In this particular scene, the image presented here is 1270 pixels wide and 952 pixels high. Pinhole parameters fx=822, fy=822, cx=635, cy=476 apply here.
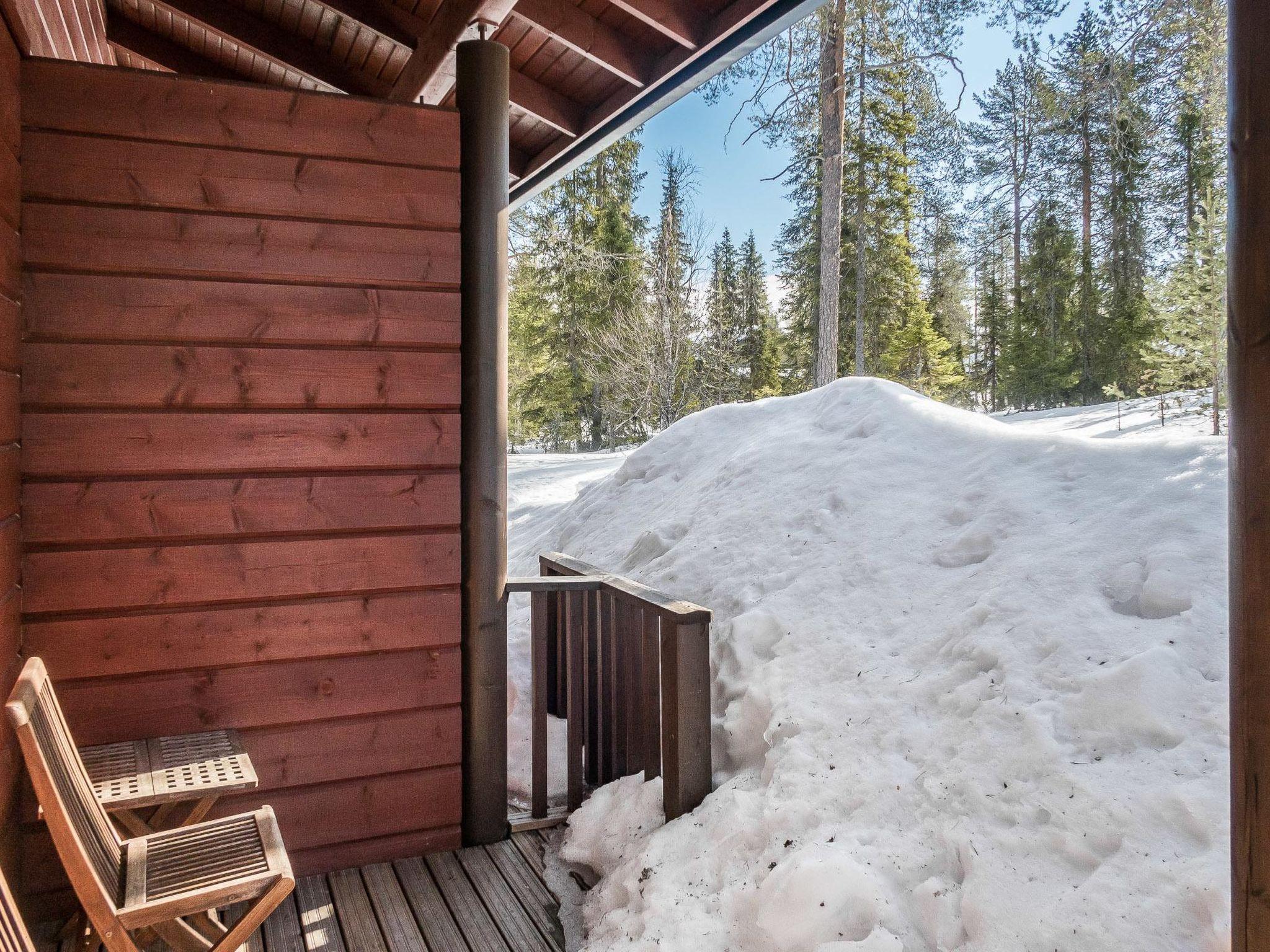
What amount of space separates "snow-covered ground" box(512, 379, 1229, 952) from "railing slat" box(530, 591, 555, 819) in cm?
22

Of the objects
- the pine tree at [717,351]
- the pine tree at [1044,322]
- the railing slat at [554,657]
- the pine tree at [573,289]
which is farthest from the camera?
the pine tree at [1044,322]

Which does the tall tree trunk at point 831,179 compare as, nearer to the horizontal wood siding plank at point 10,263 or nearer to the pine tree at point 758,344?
the horizontal wood siding plank at point 10,263

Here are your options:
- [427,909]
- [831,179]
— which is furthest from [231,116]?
[831,179]

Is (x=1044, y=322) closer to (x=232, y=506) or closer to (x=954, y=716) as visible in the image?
(x=954, y=716)

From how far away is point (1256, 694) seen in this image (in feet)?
3.83

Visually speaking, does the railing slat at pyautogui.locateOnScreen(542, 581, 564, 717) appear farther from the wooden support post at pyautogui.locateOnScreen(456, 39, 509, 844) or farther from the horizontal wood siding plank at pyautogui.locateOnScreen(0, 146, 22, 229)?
the horizontal wood siding plank at pyautogui.locateOnScreen(0, 146, 22, 229)

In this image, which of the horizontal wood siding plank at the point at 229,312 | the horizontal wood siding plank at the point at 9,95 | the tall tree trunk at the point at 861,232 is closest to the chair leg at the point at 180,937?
the horizontal wood siding plank at the point at 229,312

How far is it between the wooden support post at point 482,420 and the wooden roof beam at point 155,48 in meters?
1.62

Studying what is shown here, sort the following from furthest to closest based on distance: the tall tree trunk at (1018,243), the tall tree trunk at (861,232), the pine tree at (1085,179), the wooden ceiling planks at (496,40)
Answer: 1. the tall tree trunk at (1018,243)
2. the tall tree trunk at (861,232)
3. the pine tree at (1085,179)
4. the wooden ceiling planks at (496,40)

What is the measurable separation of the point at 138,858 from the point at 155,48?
3534 mm

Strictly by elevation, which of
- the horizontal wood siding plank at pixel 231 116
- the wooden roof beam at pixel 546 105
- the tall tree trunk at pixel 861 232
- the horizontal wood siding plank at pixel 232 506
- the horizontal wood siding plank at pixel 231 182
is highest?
the tall tree trunk at pixel 861 232

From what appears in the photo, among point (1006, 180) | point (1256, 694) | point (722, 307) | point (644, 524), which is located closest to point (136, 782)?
point (1256, 694)

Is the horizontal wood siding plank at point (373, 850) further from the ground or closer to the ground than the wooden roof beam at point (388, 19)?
closer to the ground

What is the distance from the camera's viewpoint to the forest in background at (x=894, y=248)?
39.8ft
